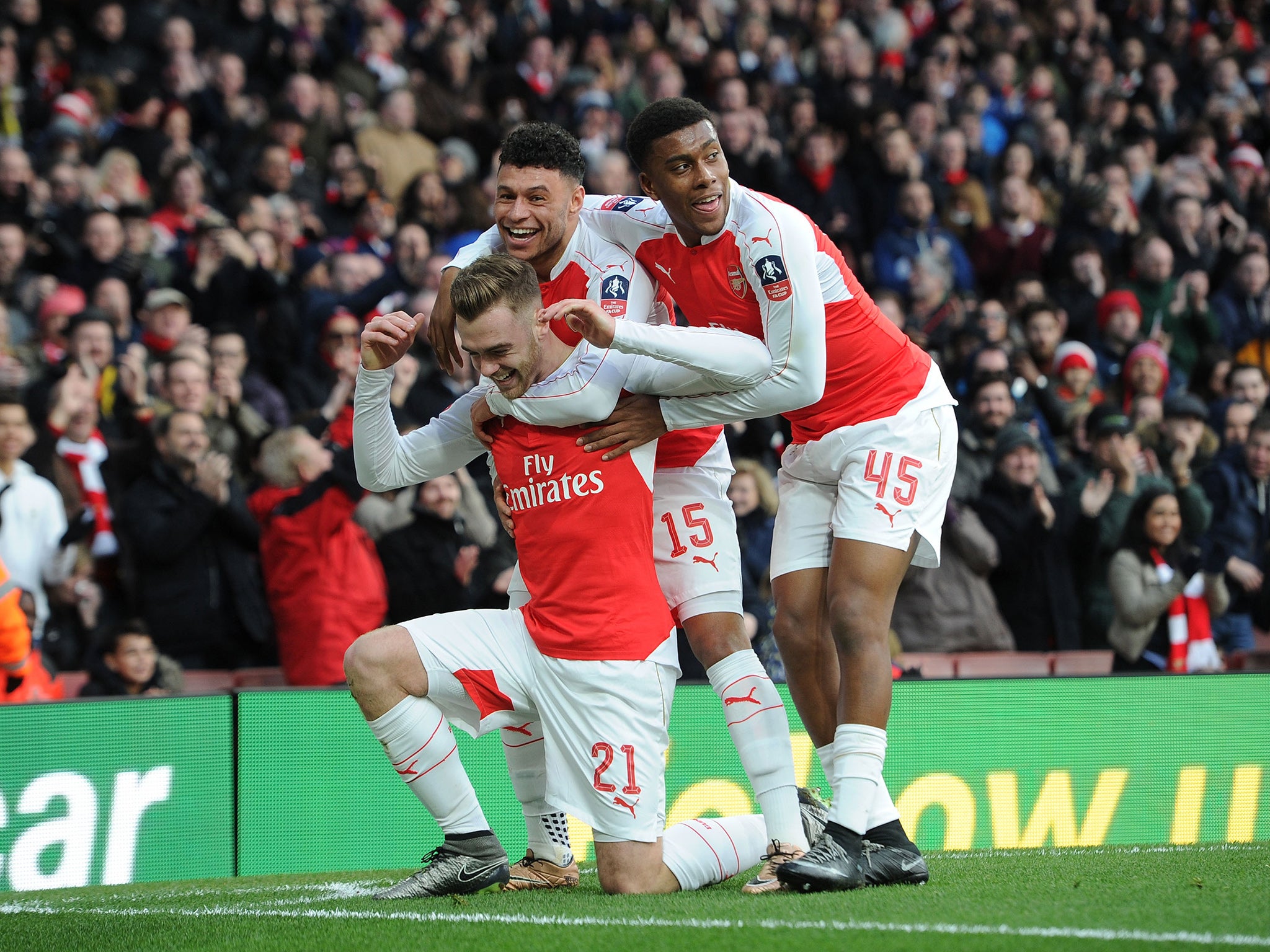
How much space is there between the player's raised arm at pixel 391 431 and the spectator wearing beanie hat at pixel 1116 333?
23.4 ft

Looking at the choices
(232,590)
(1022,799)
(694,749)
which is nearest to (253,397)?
(232,590)

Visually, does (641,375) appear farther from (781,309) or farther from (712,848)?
(712,848)

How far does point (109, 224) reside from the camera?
872 centimetres

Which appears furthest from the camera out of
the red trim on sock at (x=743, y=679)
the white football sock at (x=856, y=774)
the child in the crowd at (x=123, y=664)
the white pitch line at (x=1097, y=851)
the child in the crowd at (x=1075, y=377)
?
the child in the crowd at (x=1075, y=377)

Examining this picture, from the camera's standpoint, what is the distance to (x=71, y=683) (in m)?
6.77

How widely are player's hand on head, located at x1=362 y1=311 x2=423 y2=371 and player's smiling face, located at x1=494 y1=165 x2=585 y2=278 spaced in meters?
0.46

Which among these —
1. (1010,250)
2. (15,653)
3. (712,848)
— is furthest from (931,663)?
(1010,250)

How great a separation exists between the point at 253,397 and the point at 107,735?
8.84 ft

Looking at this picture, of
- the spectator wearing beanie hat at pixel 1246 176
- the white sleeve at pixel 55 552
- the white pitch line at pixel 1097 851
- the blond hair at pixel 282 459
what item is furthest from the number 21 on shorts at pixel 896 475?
the spectator wearing beanie hat at pixel 1246 176

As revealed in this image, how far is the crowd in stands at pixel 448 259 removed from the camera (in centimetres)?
726

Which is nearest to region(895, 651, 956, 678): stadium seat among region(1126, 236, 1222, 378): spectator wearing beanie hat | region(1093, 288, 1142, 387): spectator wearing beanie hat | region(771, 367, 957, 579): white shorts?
region(771, 367, 957, 579): white shorts

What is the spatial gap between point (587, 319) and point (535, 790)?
1.56 meters

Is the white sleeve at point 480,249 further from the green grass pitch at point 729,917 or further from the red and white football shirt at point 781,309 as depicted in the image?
the green grass pitch at point 729,917

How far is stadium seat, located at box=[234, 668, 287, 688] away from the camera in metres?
7.31
